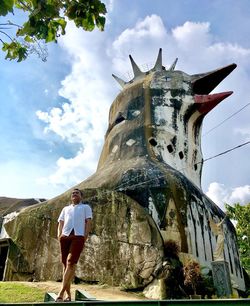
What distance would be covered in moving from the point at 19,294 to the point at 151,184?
239 inches

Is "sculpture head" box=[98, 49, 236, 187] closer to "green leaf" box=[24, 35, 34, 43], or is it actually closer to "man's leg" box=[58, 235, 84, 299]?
"man's leg" box=[58, 235, 84, 299]

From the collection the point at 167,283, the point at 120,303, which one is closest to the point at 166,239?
the point at 167,283

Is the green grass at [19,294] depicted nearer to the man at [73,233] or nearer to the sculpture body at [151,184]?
the sculpture body at [151,184]

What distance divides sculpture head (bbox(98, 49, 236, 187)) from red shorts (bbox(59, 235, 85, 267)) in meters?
9.53

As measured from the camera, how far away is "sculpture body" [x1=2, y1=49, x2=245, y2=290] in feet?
34.9

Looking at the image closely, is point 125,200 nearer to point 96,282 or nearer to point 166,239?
point 166,239

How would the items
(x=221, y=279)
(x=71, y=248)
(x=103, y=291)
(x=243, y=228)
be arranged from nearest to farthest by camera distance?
(x=71, y=248) → (x=103, y=291) → (x=221, y=279) → (x=243, y=228)

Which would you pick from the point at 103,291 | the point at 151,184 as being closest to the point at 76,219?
the point at 103,291

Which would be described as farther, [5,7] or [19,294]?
[19,294]

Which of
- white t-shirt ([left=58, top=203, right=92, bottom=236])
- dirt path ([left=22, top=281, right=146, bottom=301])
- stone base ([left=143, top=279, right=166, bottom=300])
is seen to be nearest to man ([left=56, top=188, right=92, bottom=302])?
white t-shirt ([left=58, top=203, right=92, bottom=236])

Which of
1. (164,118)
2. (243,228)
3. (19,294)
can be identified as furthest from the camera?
(243,228)

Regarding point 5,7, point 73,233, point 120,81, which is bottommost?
point 73,233

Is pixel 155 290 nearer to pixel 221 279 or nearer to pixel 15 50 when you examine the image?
pixel 221 279

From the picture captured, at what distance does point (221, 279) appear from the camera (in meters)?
10.7
